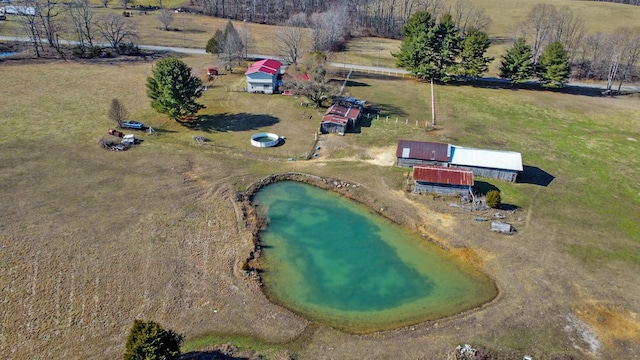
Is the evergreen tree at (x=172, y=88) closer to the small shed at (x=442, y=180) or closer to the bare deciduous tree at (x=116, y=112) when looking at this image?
the bare deciduous tree at (x=116, y=112)

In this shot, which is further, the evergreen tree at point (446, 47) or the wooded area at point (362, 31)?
the wooded area at point (362, 31)

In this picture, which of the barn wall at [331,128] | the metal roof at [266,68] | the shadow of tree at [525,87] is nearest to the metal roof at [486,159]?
the barn wall at [331,128]

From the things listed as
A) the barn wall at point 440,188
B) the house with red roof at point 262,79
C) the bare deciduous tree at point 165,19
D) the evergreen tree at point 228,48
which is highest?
the bare deciduous tree at point 165,19

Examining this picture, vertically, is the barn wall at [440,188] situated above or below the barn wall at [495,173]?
below

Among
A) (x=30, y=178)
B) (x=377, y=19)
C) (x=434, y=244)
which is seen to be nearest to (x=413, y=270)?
(x=434, y=244)

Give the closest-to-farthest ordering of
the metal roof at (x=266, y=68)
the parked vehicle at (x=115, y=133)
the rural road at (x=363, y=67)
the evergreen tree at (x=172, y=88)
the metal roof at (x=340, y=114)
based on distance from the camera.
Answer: the parked vehicle at (x=115, y=133), the evergreen tree at (x=172, y=88), the metal roof at (x=340, y=114), the metal roof at (x=266, y=68), the rural road at (x=363, y=67)

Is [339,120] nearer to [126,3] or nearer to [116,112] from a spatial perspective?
[116,112]

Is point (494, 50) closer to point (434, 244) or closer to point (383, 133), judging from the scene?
point (383, 133)

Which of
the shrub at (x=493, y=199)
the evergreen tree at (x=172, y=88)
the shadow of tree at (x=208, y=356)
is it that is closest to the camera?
the shadow of tree at (x=208, y=356)
